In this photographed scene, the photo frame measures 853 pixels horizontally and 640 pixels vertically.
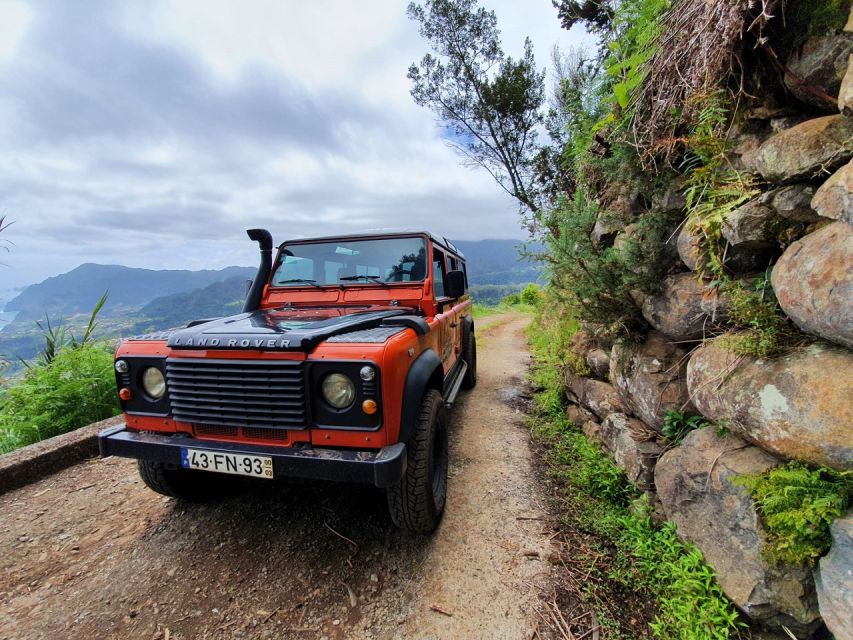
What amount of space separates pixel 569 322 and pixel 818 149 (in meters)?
2.66

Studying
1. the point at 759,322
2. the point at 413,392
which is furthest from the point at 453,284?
the point at 759,322

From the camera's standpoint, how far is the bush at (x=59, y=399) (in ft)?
13.2

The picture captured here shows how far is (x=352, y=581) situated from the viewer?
88.8 inches

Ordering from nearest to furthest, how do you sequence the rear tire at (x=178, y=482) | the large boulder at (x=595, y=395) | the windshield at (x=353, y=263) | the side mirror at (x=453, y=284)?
the rear tire at (x=178, y=482) < the large boulder at (x=595, y=395) < the side mirror at (x=453, y=284) < the windshield at (x=353, y=263)

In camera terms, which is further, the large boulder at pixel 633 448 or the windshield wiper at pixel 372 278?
the windshield wiper at pixel 372 278

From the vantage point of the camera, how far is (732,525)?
185 cm

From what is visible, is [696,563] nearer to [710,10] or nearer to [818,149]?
[818,149]

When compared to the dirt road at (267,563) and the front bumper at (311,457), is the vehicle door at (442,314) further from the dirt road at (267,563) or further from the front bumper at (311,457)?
the front bumper at (311,457)

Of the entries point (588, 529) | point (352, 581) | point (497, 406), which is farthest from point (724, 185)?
point (497, 406)

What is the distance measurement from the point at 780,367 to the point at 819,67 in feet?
4.59

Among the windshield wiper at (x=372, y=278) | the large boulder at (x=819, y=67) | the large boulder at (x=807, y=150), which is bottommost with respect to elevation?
the windshield wiper at (x=372, y=278)

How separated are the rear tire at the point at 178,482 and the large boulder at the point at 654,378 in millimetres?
3366

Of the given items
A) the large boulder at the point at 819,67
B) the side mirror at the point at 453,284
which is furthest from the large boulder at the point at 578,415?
the large boulder at the point at 819,67

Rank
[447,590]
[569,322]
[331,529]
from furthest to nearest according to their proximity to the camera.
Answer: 1. [569,322]
2. [331,529]
3. [447,590]
